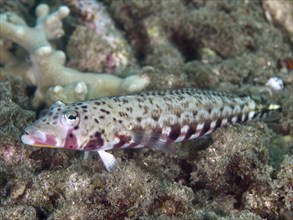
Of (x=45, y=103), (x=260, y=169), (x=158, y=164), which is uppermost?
(x=260, y=169)

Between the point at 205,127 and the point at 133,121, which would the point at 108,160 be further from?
the point at 205,127

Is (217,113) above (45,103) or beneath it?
above

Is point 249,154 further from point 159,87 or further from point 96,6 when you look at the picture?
point 96,6

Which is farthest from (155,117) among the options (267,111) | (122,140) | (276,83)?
(276,83)

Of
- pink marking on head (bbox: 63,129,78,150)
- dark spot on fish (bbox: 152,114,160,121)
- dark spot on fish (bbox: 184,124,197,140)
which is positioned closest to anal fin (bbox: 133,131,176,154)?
dark spot on fish (bbox: 152,114,160,121)

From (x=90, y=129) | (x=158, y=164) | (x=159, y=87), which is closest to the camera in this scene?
(x=90, y=129)

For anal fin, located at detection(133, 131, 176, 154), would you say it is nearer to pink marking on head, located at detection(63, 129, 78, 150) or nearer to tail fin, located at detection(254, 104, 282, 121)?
pink marking on head, located at detection(63, 129, 78, 150)

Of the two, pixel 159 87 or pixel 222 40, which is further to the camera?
pixel 222 40

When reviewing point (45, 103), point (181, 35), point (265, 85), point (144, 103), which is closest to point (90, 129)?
point (144, 103)

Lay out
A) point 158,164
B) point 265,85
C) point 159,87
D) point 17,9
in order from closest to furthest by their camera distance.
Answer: point 158,164
point 159,87
point 265,85
point 17,9
